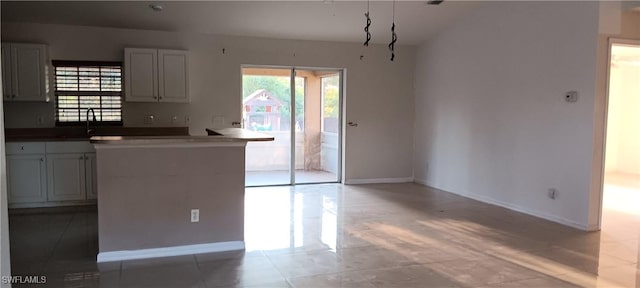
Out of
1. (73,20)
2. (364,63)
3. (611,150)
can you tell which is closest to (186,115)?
(73,20)

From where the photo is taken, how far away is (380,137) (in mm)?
7766

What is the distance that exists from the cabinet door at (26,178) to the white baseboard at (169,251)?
2492 mm

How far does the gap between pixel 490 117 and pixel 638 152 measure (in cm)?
479

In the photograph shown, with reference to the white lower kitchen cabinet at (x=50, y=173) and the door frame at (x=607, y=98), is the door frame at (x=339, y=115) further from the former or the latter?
the door frame at (x=607, y=98)

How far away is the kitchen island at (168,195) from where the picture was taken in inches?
145

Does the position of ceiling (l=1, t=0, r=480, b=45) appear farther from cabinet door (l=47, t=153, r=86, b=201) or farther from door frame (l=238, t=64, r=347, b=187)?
cabinet door (l=47, t=153, r=86, b=201)

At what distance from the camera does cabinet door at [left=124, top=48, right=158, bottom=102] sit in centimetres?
608

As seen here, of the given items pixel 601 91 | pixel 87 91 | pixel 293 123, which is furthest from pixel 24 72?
pixel 601 91

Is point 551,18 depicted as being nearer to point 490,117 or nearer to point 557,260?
point 490,117

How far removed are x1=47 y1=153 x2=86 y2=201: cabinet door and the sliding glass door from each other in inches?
93.9

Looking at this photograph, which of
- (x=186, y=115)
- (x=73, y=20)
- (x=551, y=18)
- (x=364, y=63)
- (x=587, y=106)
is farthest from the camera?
(x=364, y=63)

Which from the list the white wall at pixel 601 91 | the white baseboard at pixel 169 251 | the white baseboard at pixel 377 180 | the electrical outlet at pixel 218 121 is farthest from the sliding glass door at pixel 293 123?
the white wall at pixel 601 91

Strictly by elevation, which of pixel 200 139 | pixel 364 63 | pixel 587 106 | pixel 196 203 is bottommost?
pixel 196 203

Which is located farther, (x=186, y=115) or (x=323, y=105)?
(x=323, y=105)
